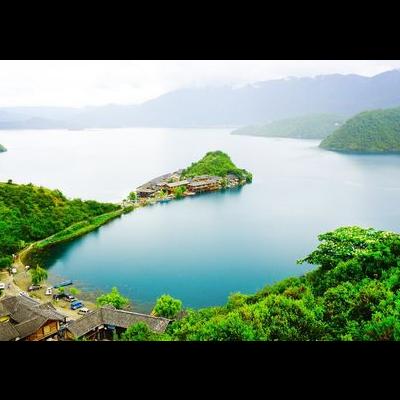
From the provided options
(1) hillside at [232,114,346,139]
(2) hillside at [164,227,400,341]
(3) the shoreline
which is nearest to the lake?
(3) the shoreline

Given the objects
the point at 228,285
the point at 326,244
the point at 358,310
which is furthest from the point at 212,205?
the point at 358,310

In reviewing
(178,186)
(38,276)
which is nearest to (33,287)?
(38,276)

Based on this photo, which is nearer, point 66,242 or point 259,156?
point 66,242

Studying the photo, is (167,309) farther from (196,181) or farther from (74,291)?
(196,181)

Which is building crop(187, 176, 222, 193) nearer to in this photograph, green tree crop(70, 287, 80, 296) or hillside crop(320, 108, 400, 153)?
green tree crop(70, 287, 80, 296)

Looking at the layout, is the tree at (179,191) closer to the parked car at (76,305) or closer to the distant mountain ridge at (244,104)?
the parked car at (76,305)
